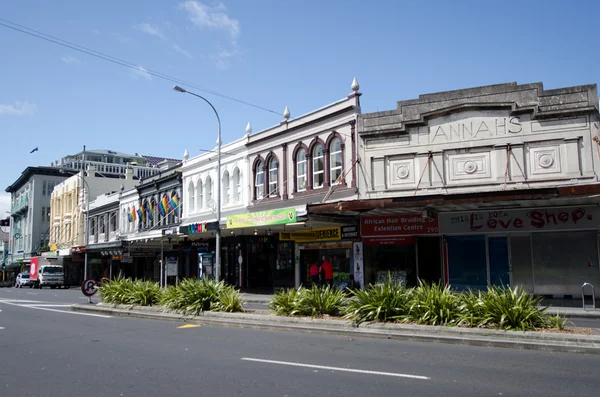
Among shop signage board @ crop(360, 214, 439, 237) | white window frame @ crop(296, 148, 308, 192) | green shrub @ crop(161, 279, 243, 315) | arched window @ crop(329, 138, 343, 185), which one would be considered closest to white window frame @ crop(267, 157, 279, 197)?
white window frame @ crop(296, 148, 308, 192)

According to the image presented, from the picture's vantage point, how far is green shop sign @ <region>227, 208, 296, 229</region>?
22297 millimetres

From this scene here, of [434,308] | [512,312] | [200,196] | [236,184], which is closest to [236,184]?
[236,184]

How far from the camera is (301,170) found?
26844 mm

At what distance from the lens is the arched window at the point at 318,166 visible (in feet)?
84.1

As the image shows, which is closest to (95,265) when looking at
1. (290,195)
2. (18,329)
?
(290,195)

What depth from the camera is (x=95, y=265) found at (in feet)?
174

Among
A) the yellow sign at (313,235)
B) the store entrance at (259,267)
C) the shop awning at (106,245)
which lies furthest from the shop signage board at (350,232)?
the shop awning at (106,245)

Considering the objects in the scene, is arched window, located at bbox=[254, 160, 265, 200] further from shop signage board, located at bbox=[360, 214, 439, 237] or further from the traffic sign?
the traffic sign

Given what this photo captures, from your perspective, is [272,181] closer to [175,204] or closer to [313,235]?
[313,235]

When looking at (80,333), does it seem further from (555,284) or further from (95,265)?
(95,265)

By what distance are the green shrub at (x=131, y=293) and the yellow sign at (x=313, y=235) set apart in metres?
8.88

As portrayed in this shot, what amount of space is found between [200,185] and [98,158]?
8111 centimetres

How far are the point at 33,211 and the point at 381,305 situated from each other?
74342 millimetres

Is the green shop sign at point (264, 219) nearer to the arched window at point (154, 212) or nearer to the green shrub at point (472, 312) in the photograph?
the green shrub at point (472, 312)
